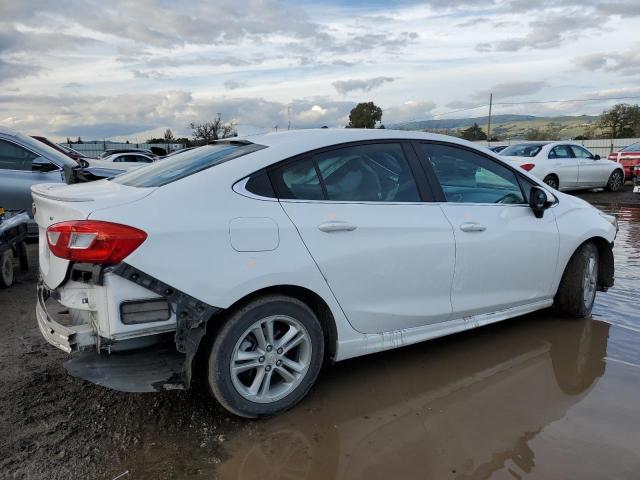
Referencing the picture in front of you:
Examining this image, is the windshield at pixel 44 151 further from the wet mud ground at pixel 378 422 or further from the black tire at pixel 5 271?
the wet mud ground at pixel 378 422

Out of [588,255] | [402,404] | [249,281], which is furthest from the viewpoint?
[588,255]

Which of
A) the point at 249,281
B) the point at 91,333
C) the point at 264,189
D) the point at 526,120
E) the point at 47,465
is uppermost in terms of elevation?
the point at 526,120

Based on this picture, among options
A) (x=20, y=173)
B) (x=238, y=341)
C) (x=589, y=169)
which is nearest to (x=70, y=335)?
(x=238, y=341)

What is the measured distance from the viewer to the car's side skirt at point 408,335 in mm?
3277

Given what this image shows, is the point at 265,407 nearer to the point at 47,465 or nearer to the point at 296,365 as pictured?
the point at 296,365

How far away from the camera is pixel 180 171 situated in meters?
3.16

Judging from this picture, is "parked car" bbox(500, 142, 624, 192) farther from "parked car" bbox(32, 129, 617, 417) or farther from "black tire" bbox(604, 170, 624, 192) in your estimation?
"parked car" bbox(32, 129, 617, 417)

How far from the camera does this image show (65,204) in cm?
280

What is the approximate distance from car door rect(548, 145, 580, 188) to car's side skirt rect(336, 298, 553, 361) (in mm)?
10801

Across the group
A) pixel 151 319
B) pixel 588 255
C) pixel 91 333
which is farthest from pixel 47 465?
pixel 588 255

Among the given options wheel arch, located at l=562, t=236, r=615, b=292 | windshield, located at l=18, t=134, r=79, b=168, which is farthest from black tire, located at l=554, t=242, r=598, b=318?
windshield, located at l=18, t=134, r=79, b=168

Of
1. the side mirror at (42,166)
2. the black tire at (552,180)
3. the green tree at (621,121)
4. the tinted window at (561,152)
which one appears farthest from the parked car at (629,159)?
the green tree at (621,121)

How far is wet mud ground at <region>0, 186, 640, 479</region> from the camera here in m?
2.62

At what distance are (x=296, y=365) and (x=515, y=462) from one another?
4.12ft
